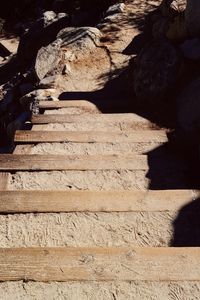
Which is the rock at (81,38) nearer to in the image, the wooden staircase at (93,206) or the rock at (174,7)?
the rock at (174,7)

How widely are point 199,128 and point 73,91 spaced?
2960 millimetres

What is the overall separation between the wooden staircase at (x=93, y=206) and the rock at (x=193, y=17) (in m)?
1.64

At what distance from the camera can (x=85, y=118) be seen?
18.2ft

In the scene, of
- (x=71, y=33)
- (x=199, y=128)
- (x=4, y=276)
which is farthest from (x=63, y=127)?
(x=71, y=33)

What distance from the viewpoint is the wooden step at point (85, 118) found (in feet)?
18.0

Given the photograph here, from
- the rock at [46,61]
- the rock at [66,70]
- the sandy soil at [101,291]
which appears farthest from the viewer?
the rock at [46,61]

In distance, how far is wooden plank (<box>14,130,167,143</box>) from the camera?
15.8 ft

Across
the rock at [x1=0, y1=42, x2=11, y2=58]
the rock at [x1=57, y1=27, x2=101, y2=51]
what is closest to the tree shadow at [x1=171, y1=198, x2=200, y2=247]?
the rock at [x1=57, y1=27, x2=101, y2=51]

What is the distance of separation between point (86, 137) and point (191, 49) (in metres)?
2.04

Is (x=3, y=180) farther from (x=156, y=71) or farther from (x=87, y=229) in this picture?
(x=156, y=71)

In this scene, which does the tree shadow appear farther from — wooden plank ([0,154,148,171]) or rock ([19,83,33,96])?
rock ([19,83,33,96])

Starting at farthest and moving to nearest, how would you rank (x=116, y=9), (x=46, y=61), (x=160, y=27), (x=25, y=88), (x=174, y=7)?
(x=116, y=9) < (x=25, y=88) < (x=46, y=61) < (x=160, y=27) < (x=174, y=7)

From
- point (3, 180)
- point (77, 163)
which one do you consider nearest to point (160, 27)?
point (77, 163)

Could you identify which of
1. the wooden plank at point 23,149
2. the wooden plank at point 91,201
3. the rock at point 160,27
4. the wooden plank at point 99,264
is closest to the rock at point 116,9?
the rock at point 160,27
